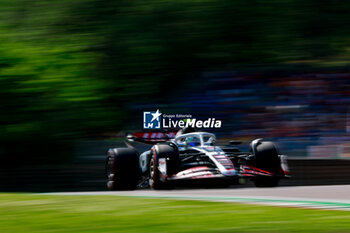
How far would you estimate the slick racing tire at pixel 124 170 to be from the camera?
11.4 metres

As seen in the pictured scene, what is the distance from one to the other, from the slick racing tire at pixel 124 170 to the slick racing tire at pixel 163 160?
0.66 metres

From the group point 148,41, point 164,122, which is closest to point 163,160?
point 164,122

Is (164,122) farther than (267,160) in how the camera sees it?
Yes

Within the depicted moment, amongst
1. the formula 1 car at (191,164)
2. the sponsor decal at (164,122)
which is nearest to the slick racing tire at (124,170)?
the formula 1 car at (191,164)

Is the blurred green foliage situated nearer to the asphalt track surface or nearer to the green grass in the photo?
the asphalt track surface

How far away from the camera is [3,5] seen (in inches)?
661

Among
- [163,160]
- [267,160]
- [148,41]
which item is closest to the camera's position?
[163,160]

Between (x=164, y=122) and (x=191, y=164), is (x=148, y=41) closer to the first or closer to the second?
(x=164, y=122)

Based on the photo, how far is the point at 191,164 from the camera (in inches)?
422

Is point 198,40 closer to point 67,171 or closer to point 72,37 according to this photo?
point 72,37

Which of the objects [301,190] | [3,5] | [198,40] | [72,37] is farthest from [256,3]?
[301,190]

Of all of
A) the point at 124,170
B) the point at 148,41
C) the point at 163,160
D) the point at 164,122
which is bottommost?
the point at 124,170

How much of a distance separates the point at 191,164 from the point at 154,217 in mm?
4603

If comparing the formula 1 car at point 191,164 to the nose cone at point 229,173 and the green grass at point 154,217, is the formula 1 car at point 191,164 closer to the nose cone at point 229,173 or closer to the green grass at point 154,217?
the nose cone at point 229,173
